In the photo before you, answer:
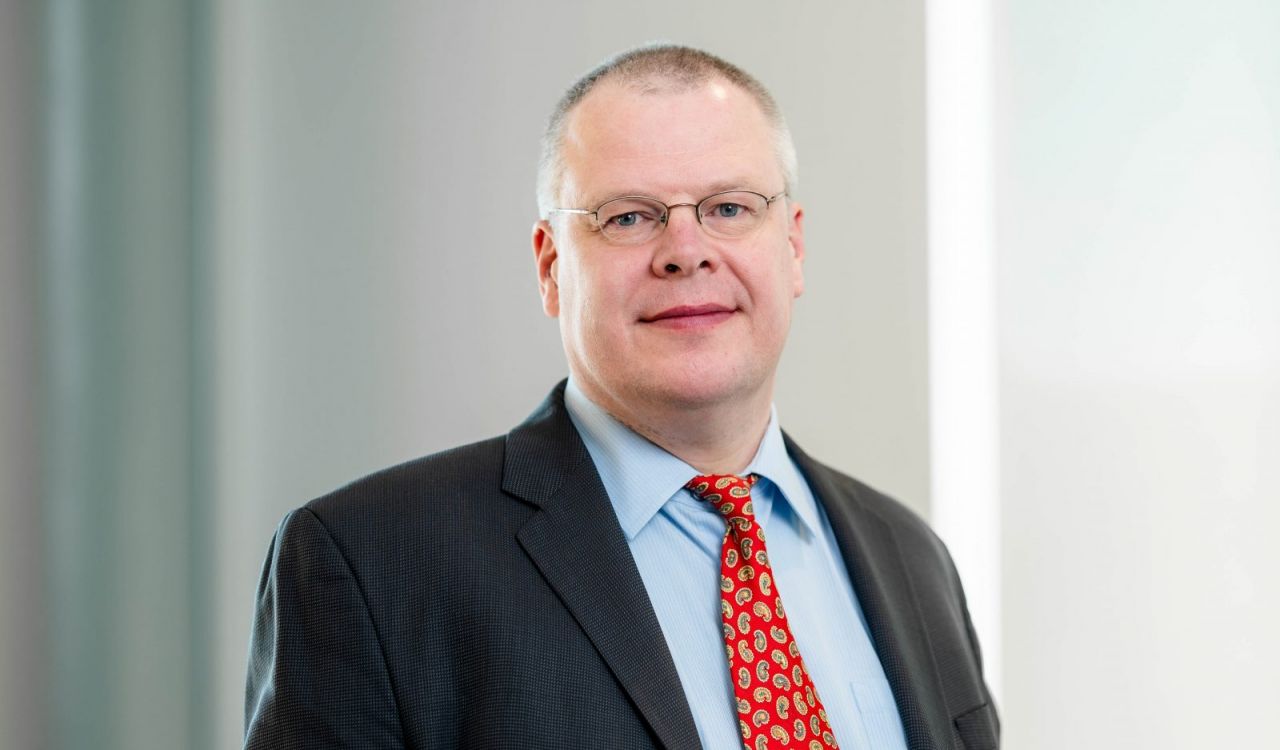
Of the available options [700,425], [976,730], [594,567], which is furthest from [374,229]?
[976,730]

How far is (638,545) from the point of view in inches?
61.8

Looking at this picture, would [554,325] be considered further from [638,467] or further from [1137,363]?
[1137,363]

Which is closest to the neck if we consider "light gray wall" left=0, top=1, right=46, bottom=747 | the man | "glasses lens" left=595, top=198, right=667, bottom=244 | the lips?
the man

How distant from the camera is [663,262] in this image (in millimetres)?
1579

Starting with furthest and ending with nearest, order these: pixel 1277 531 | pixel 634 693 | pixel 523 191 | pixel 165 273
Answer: pixel 1277 531
pixel 523 191
pixel 165 273
pixel 634 693

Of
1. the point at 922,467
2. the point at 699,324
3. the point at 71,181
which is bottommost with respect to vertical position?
the point at 922,467

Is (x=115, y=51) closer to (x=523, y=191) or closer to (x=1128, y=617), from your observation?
(x=523, y=191)

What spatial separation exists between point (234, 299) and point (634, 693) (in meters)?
1.18

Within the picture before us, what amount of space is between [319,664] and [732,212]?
0.76 meters

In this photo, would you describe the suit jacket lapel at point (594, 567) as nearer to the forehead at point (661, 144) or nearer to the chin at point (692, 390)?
the chin at point (692, 390)

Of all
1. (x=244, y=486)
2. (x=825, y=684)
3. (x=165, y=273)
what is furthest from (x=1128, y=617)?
(x=165, y=273)

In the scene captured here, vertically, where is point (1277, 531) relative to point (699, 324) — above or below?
below

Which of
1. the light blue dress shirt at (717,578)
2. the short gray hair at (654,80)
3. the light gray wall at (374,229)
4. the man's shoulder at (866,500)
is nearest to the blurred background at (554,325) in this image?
the light gray wall at (374,229)

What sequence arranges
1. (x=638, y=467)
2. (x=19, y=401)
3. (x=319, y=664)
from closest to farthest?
1. (x=319, y=664)
2. (x=638, y=467)
3. (x=19, y=401)
